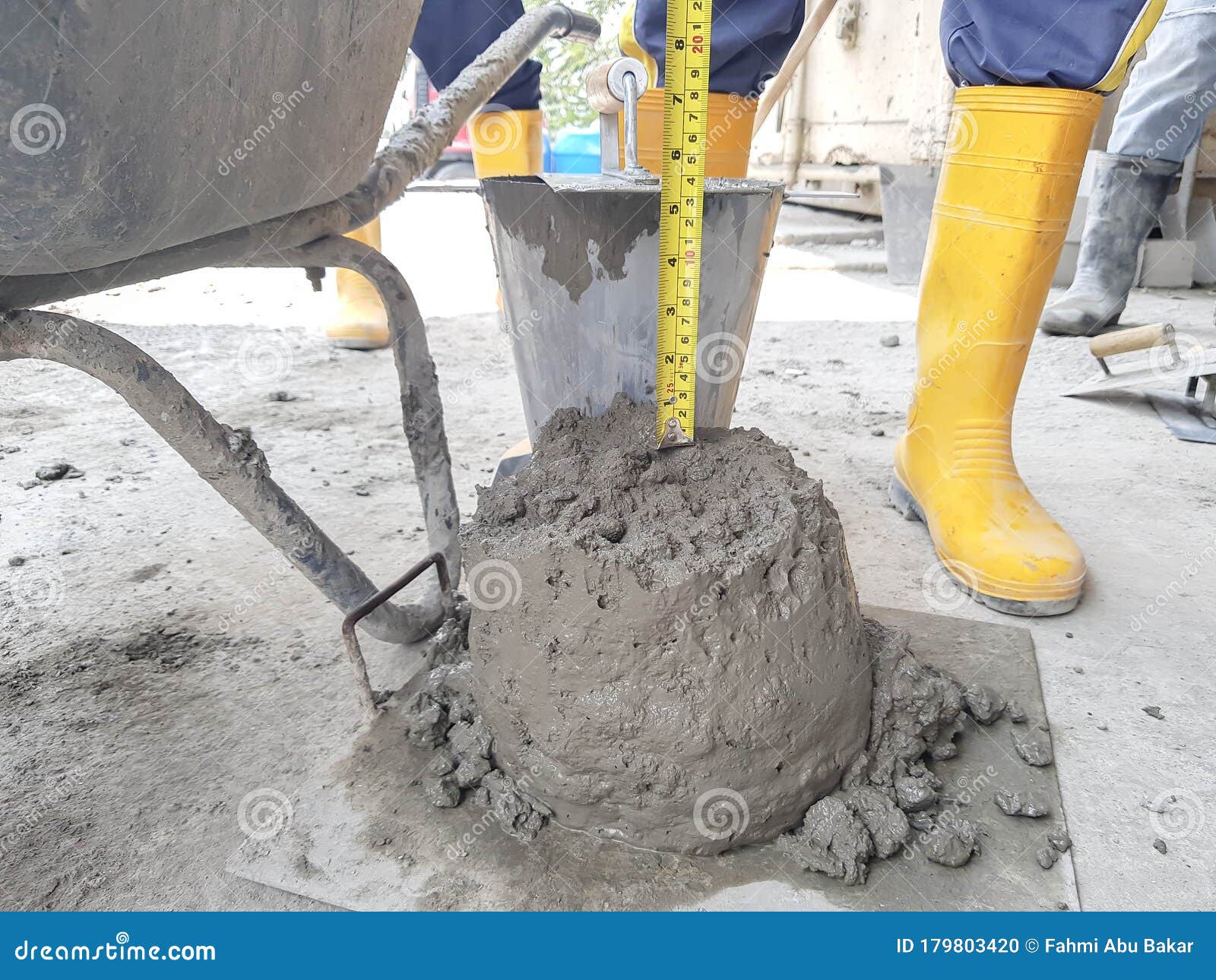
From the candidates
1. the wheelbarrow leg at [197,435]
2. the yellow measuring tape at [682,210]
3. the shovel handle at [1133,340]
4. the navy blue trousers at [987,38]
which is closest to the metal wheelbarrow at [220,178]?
the wheelbarrow leg at [197,435]

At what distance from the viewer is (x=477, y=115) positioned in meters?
2.53

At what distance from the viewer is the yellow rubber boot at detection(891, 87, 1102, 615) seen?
1451 mm

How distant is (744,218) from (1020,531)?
2.43 ft

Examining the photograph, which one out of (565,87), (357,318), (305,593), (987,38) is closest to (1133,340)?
(987,38)

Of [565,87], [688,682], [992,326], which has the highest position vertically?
[565,87]

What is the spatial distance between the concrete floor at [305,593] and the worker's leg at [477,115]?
144mm

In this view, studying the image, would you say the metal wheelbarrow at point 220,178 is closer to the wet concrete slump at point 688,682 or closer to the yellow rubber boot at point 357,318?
the wet concrete slump at point 688,682

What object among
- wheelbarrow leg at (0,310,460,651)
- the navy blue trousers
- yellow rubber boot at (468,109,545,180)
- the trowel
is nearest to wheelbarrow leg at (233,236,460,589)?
wheelbarrow leg at (0,310,460,651)

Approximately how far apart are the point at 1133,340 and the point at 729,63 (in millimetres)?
1448

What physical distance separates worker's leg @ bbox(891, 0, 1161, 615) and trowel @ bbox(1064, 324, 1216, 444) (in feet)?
3.23

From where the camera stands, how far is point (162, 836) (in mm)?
1031

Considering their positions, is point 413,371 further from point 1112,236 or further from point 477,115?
point 1112,236

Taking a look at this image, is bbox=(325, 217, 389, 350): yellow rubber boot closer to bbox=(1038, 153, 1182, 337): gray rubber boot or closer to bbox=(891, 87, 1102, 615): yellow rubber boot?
bbox=(891, 87, 1102, 615): yellow rubber boot

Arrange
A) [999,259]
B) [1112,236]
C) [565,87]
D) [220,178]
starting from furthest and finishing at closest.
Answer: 1. [565,87]
2. [1112,236]
3. [999,259]
4. [220,178]
